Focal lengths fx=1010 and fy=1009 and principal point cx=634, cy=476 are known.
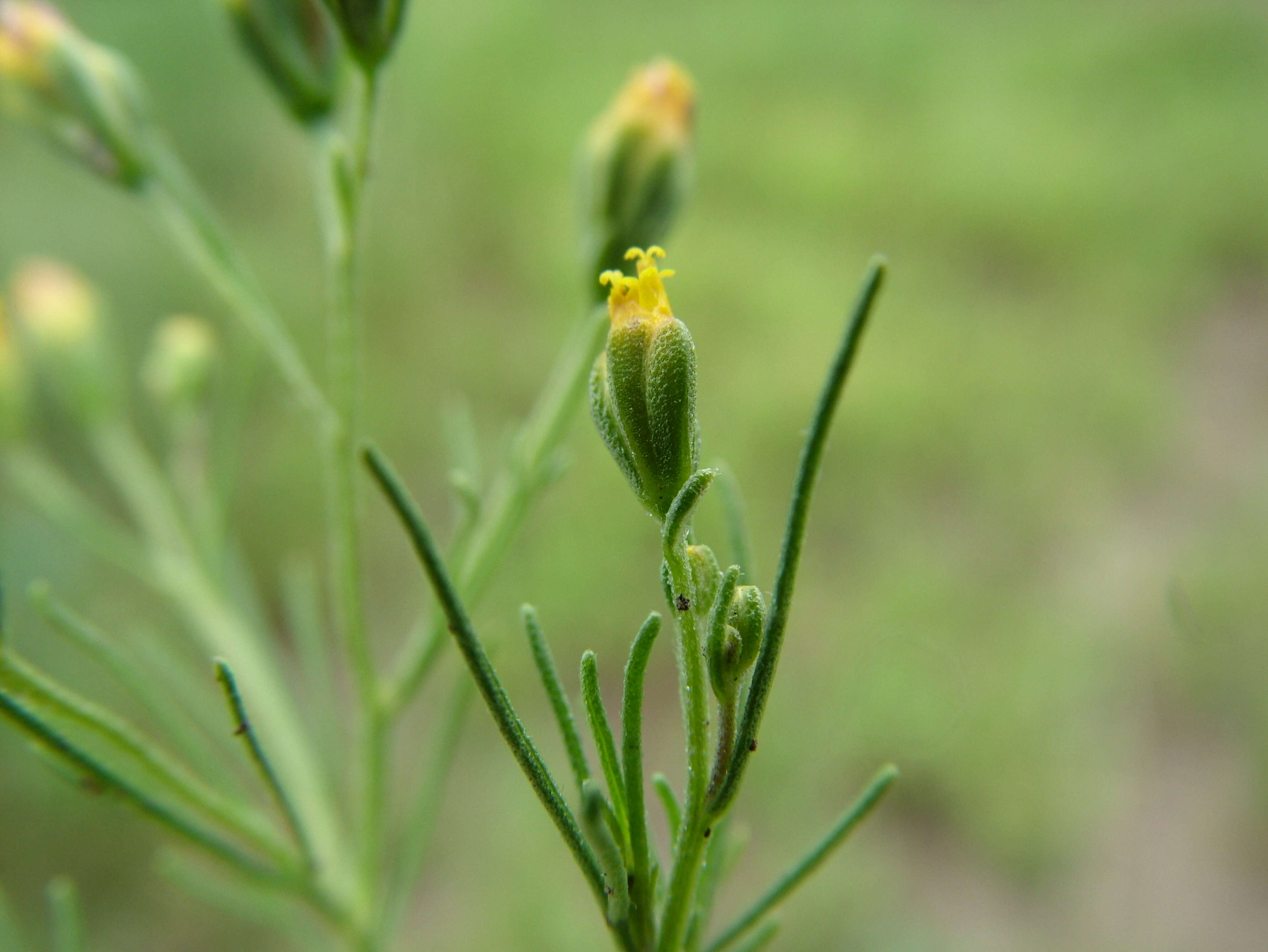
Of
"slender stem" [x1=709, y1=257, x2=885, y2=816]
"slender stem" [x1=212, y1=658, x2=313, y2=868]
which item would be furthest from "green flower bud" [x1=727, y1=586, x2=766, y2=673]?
"slender stem" [x1=212, y1=658, x2=313, y2=868]

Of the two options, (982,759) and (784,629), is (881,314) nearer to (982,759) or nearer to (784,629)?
(982,759)

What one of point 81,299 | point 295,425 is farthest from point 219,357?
point 81,299

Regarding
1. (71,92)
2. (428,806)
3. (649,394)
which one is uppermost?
(71,92)

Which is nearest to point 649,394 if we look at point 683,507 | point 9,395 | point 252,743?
point 683,507

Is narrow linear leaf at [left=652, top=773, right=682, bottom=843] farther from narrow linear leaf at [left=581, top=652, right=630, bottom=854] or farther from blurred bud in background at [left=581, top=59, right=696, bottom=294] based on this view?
blurred bud in background at [left=581, top=59, right=696, bottom=294]

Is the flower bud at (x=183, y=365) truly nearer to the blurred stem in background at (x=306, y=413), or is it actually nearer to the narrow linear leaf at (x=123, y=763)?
the blurred stem in background at (x=306, y=413)

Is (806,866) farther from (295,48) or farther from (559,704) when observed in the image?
(295,48)
